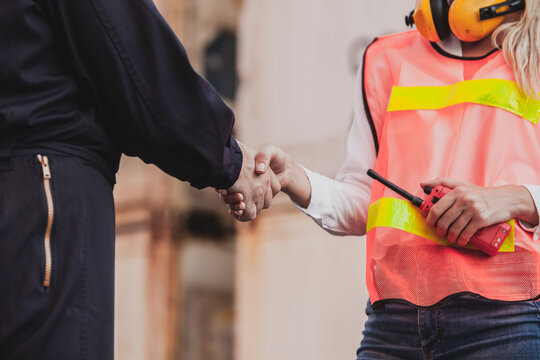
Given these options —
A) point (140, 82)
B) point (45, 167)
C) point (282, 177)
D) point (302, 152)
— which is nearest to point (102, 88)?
point (140, 82)

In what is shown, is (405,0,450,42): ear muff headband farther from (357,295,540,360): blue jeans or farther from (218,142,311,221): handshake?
(357,295,540,360): blue jeans

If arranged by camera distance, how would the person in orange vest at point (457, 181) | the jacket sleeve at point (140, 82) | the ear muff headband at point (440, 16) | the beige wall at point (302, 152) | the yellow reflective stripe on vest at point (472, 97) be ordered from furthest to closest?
the beige wall at point (302, 152)
the ear muff headband at point (440, 16)
the yellow reflective stripe on vest at point (472, 97)
the person in orange vest at point (457, 181)
the jacket sleeve at point (140, 82)

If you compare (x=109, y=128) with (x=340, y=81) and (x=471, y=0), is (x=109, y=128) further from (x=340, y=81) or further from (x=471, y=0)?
(x=340, y=81)

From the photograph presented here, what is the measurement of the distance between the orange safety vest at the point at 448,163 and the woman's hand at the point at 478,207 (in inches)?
1.4

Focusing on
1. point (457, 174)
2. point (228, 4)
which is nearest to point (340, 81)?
point (228, 4)

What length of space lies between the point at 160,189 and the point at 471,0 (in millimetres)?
4672

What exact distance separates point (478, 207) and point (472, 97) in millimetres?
259

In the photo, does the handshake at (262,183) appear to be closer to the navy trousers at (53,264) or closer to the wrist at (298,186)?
the wrist at (298,186)

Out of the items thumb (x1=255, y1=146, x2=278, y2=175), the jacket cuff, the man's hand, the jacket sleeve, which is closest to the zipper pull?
the jacket sleeve

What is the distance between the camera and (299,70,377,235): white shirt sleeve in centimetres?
193

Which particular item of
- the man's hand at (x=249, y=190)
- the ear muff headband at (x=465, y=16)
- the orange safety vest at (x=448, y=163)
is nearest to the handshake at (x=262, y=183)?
the man's hand at (x=249, y=190)

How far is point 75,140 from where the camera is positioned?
140 centimetres

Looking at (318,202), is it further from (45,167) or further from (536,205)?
(45,167)

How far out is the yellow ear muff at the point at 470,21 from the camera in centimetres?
172
